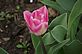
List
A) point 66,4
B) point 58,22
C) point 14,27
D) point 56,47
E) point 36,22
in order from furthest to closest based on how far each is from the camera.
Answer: point 14,27 < point 66,4 < point 58,22 < point 56,47 < point 36,22

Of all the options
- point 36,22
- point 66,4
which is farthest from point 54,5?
point 36,22

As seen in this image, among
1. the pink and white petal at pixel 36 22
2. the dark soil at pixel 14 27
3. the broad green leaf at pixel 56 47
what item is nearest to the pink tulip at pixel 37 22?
the pink and white petal at pixel 36 22

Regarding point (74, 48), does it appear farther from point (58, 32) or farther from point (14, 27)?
point (14, 27)

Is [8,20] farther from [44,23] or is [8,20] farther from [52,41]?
[44,23]

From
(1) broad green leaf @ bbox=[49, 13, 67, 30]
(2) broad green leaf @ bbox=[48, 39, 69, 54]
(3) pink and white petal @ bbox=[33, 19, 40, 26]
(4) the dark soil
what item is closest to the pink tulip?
(3) pink and white petal @ bbox=[33, 19, 40, 26]

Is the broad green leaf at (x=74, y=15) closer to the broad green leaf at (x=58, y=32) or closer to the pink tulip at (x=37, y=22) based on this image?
the broad green leaf at (x=58, y=32)

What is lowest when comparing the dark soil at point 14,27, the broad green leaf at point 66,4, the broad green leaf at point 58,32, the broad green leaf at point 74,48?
the dark soil at point 14,27
